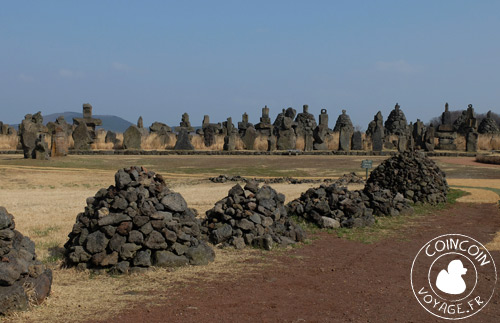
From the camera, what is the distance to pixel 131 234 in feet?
24.2

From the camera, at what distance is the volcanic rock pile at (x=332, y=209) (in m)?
11.1

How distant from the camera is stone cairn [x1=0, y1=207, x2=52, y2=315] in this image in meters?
5.30

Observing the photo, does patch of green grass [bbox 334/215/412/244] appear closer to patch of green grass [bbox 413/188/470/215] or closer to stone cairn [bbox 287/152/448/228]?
stone cairn [bbox 287/152/448/228]

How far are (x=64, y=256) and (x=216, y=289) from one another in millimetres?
2765

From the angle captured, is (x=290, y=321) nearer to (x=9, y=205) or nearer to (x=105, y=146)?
(x=9, y=205)

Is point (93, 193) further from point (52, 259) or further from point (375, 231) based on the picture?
point (375, 231)

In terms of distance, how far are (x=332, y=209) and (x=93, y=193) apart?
26.9ft

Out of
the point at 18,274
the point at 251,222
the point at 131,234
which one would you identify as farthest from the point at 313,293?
the point at 18,274

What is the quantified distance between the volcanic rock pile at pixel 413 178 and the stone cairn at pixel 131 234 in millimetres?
7907

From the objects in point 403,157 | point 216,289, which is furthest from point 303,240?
point 403,157

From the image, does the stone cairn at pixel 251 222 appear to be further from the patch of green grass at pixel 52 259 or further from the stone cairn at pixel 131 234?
the patch of green grass at pixel 52 259

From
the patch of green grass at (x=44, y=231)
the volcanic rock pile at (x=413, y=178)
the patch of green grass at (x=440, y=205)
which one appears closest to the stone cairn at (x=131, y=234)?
the patch of green grass at (x=44, y=231)

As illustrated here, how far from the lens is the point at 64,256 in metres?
7.75

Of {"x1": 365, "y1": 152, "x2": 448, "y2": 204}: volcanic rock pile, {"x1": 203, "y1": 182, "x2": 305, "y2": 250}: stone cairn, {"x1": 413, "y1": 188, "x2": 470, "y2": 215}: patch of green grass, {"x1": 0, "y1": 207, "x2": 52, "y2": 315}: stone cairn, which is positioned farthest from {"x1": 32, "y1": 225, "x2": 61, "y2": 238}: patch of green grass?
{"x1": 413, "y1": 188, "x2": 470, "y2": 215}: patch of green grass
